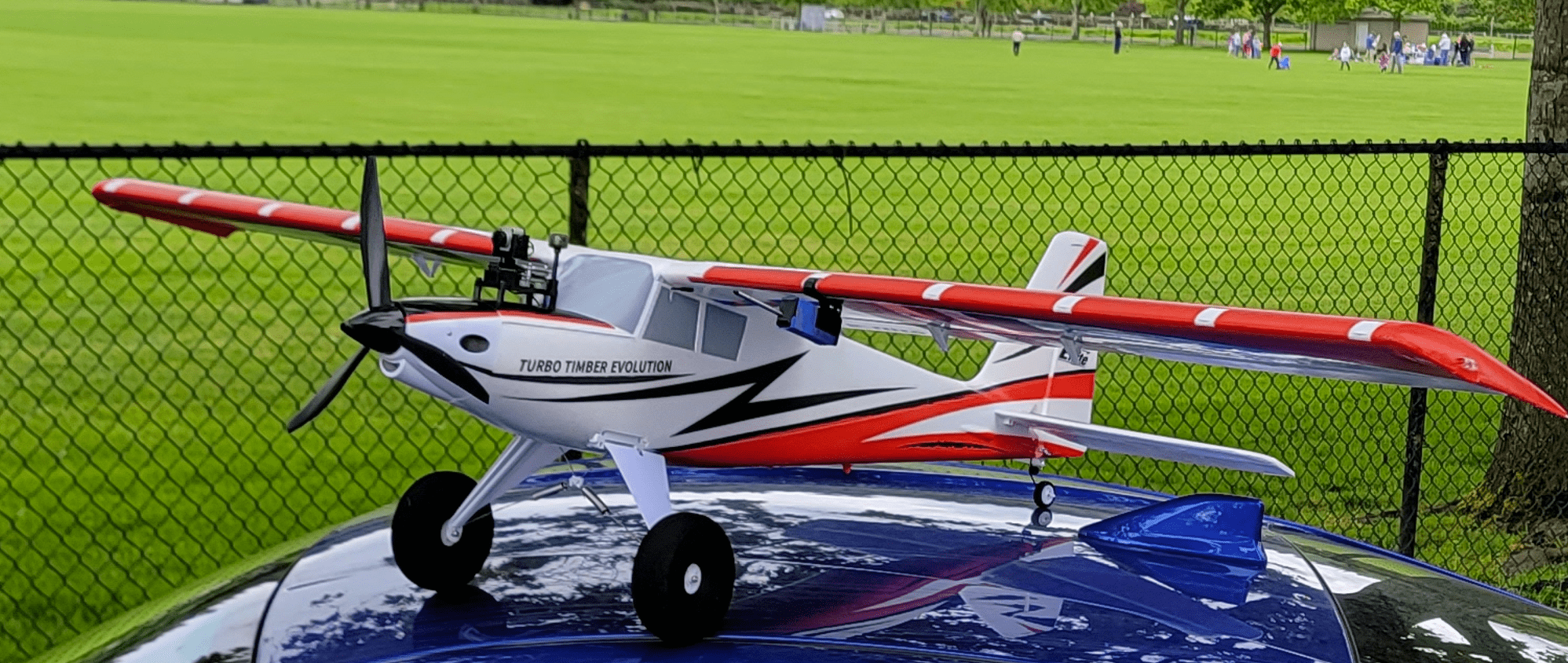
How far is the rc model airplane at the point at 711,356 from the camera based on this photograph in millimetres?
3004

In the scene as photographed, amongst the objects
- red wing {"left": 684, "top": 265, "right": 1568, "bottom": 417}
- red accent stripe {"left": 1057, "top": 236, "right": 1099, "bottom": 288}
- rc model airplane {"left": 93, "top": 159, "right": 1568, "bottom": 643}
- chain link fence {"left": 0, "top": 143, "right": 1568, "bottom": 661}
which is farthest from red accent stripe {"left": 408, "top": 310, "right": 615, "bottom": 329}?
chain link fence {"left": 0, "top": 143, "right": 1568, "bottom": 661}

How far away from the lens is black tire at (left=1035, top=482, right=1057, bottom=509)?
3.02 m

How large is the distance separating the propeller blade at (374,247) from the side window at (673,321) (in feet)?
1.65

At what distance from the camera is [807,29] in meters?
142

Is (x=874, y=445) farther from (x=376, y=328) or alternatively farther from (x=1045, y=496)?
(x=376, y=328)

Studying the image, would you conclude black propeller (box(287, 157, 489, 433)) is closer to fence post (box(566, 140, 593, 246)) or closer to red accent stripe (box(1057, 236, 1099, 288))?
red accent stripe (box(1057, 236, 1099, 288))

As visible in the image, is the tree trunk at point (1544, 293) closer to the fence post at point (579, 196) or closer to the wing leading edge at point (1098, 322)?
the fence post at point (579, 196)

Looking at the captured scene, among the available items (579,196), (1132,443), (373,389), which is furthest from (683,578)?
(373,389)

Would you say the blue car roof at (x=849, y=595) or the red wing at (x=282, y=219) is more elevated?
the red wing at (x=282, y=219)

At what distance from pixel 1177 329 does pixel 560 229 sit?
1814 centimetres

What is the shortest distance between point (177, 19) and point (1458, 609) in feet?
344

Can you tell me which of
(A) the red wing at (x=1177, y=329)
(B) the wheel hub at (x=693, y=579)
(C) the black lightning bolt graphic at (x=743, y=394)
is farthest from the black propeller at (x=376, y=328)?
(B) the wheel hub at (x=693, y=579)

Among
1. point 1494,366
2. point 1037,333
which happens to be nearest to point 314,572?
point 1037,333

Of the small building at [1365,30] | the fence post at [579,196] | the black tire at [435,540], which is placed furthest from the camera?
the small building at [1365,30]
